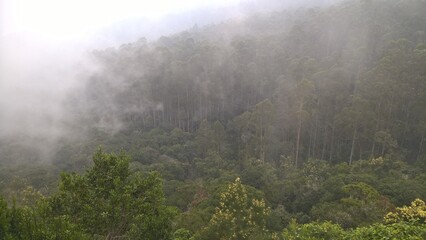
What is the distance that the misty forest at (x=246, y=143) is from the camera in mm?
15430

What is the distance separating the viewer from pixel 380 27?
6625cm

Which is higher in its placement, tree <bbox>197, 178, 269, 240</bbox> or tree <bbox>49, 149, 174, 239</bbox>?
tree <bbox>49, 149, 174, 239</bbox>

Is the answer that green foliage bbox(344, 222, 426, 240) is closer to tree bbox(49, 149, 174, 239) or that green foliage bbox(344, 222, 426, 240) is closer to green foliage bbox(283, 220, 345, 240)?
green foliage bbox(283, 220, 345, 240)

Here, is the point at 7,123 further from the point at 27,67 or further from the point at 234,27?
the point at 234,27

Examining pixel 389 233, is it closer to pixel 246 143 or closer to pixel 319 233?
pixel 319 233

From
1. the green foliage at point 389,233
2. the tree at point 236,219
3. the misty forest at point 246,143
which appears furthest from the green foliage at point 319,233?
the tree at point 236,219

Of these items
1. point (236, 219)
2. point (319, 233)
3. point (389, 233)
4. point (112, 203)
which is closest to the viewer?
point (112, 203)

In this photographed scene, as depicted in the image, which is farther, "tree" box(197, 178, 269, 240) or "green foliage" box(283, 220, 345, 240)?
"tree" box(197, 178, 269, 240)

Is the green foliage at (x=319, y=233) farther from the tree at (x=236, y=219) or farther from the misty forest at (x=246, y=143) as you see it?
the tree at (x=236, y=219)

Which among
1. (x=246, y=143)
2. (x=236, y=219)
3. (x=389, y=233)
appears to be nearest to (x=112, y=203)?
(x=236, y=219)

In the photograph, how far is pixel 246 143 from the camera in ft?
184

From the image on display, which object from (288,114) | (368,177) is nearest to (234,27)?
(288,114)

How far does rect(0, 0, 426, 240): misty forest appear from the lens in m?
15.4

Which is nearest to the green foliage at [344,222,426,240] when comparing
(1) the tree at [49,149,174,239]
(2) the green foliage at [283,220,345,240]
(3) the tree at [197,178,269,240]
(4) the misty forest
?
(4) the misty forest
